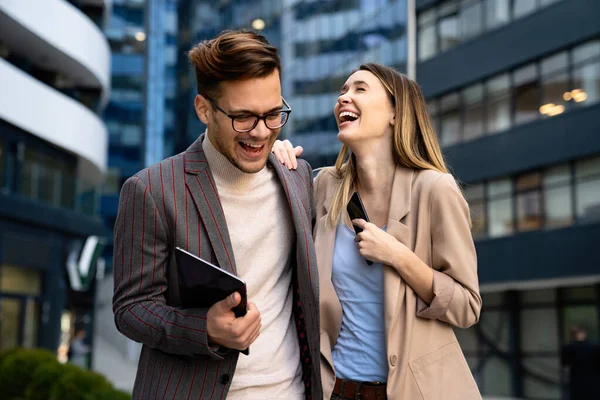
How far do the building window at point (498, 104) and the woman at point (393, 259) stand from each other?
82.4ft

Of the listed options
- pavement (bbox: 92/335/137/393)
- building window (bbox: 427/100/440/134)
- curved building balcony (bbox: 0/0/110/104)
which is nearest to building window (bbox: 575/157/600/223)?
building window (bbox: 427/100/440/134)

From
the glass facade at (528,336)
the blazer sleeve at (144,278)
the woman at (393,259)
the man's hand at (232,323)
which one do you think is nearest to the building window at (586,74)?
the glass facade at (528,336)

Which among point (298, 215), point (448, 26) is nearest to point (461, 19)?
point (448, 26)

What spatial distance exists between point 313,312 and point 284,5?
41362mm

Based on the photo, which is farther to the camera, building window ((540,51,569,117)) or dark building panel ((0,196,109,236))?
building window ((540,51,569,117))

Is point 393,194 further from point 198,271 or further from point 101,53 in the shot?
point 101,53

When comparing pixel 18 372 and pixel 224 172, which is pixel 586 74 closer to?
pixel 18 372

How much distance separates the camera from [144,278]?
2947mm

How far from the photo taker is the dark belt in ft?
12.2

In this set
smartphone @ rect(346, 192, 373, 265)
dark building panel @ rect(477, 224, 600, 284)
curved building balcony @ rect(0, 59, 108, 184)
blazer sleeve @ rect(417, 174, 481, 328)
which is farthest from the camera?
dark building panel @ rect(477, 224, 600, 284)

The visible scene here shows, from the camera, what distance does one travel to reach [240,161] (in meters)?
3.08

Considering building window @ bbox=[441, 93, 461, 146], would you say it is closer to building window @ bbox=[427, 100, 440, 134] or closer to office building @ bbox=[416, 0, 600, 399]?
office building @ bbox=[416, 0, 600, 399]

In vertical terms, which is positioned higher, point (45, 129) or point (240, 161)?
point (45, 129)

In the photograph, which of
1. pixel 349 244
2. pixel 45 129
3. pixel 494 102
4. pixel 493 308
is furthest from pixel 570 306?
pixel 349 244
